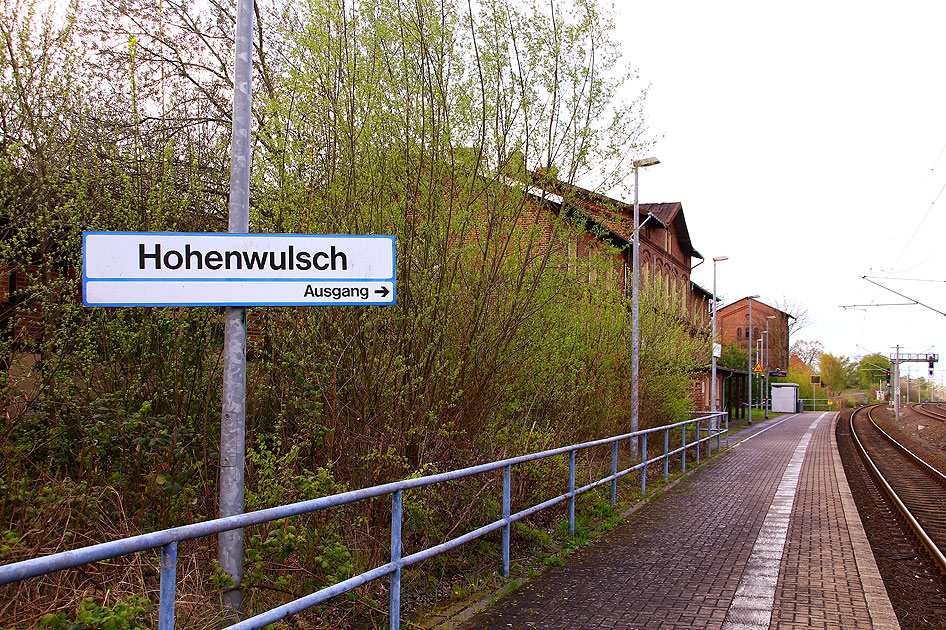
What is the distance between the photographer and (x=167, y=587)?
9.00 ft

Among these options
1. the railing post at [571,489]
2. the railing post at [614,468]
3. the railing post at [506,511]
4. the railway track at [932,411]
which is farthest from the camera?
the railway track at [932,411]

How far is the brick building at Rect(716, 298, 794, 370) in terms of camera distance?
86.8m

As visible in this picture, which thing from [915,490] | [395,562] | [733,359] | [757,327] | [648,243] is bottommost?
[915,490]

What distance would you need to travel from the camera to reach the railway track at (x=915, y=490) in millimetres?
9645

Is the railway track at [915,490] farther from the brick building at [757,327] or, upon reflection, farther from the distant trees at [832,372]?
the distant trees at [832,372]

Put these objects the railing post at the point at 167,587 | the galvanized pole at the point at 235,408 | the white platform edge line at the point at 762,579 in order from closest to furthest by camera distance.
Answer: the railing post at the point at 167,587, the galvanized pole at the point at 235,408, the white platform edge line at the point at 762,579

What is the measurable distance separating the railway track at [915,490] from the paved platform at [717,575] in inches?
31.4

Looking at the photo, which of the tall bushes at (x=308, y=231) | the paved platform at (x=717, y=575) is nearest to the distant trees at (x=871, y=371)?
the paved platform at (x=717, y=575)

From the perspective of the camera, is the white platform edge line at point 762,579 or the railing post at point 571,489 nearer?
the white platform edge line at point 762,579

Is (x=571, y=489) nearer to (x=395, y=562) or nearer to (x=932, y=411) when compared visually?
(x=395, y=562)

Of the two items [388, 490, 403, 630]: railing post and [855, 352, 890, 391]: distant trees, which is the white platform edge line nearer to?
[388, 490, 403, 630]: railing post

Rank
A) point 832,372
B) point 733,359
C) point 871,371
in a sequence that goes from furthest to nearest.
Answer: point 871,371, point 832,372, point 733,359

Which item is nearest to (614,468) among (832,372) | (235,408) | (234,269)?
(235,408)

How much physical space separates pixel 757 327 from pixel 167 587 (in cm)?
9264
